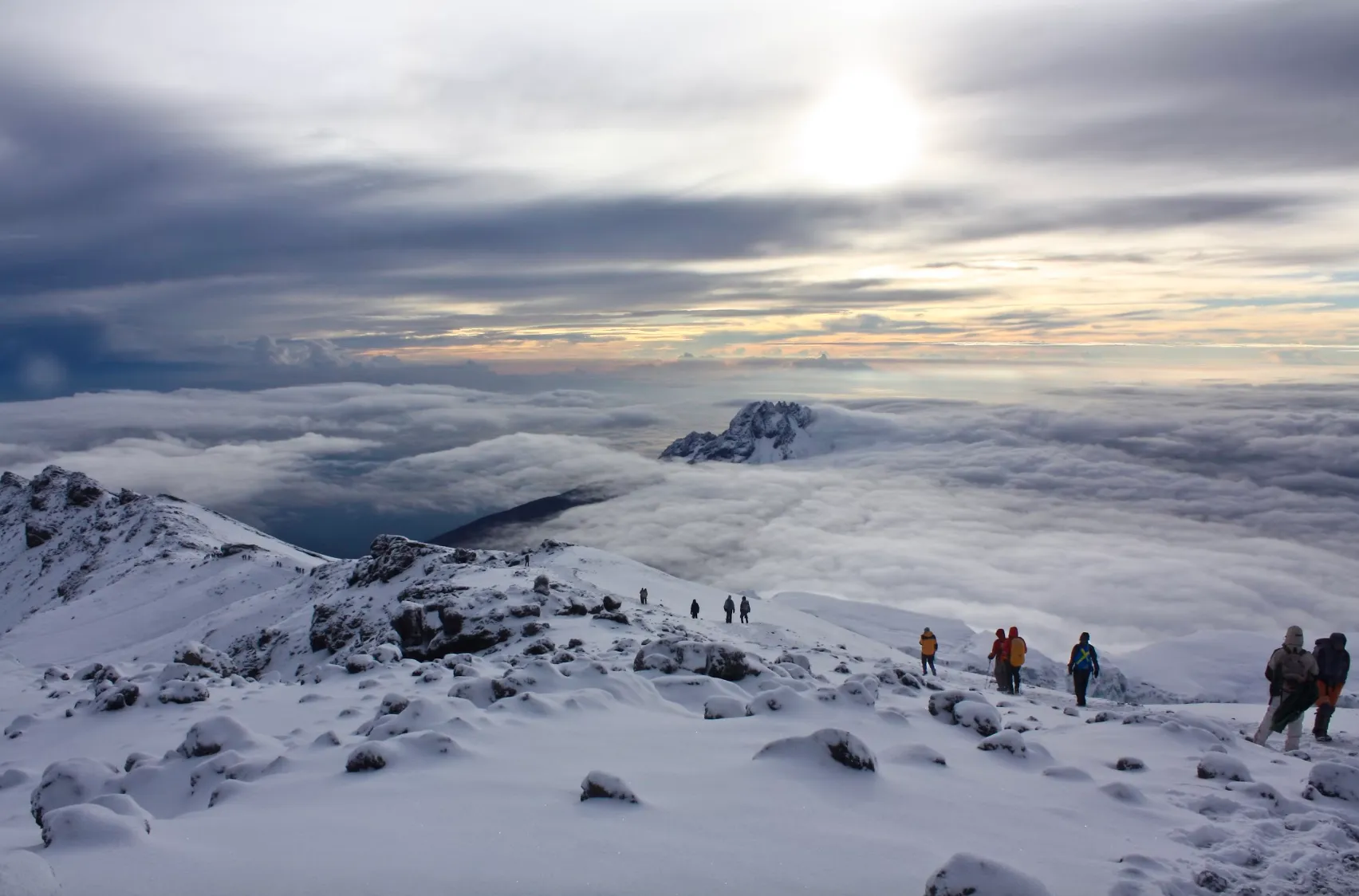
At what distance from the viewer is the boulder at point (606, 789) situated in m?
6.75

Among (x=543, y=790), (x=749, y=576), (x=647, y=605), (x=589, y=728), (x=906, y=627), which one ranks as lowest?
(x=749, y=576)

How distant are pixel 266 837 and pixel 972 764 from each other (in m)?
7.49

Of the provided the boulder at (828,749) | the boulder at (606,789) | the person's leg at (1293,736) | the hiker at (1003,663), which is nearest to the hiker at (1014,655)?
the hiker at (1003,663)

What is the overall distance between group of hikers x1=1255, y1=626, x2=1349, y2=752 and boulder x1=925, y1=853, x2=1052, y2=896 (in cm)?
948

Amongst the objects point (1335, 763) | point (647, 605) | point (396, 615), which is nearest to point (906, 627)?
point (647, 605)

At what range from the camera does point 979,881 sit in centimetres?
481

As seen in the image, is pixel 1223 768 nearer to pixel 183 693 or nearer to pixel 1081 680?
pixel 1081 680

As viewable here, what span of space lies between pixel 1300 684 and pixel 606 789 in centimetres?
1158

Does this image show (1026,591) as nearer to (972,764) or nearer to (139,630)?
(139,630)

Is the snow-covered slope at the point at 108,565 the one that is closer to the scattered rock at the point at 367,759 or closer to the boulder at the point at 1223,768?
the scattered rock at the point at 367,759

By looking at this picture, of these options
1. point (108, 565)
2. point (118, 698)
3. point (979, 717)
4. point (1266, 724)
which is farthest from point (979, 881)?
point (108, 565)

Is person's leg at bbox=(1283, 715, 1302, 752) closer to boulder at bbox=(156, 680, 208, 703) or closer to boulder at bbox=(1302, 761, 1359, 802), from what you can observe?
boulder at bbox=(1302, 761, 1359, 802)

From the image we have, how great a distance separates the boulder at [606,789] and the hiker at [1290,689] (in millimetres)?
10506

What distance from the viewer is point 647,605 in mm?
35875
